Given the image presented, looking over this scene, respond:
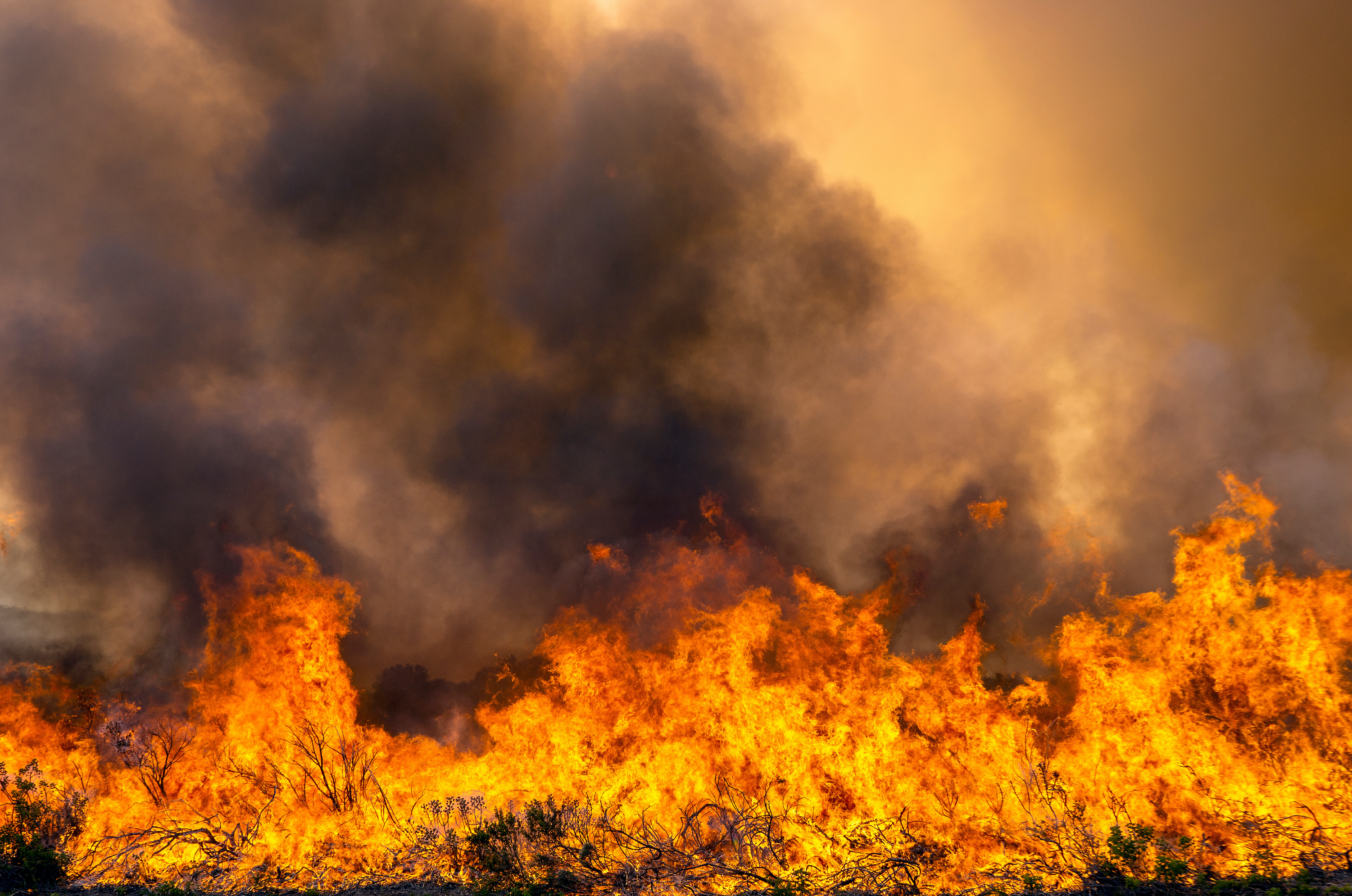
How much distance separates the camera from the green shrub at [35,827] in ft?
45.4

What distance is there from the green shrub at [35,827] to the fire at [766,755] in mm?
268

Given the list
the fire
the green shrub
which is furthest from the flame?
the green shrub

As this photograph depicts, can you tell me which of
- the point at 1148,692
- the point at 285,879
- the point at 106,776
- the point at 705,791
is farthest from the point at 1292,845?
the point at 106,776

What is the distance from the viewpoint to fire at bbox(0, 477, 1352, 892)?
44.5 ft

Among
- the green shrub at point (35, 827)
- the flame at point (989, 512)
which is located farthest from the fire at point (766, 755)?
the flame at point (989, 512)

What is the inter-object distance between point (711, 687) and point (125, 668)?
23.2 meters

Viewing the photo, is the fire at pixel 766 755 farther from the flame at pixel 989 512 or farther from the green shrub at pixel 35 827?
the flame at pixel 989 512

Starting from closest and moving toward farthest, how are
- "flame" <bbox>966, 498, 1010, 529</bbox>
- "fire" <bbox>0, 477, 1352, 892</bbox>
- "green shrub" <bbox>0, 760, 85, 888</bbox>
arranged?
"fire" <bbox>0, 477, 1352, 892</bbox>, "green shrub" <bbox>0, 760, 85, 888</bbox>, "flame" <bbox>966, 498, 1010, 529</bbox>

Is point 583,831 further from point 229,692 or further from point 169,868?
point 229,692

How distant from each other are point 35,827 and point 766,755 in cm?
2009

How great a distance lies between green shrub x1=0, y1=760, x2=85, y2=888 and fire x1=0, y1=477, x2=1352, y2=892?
268 millimetres

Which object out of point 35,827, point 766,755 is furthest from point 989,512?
point 35,827

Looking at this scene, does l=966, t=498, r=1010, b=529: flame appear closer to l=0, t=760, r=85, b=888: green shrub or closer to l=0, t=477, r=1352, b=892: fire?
l=0, t=477, r=1352, b=892: fire

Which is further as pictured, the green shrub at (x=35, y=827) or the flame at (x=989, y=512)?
the flame at (x=989, y=512)
